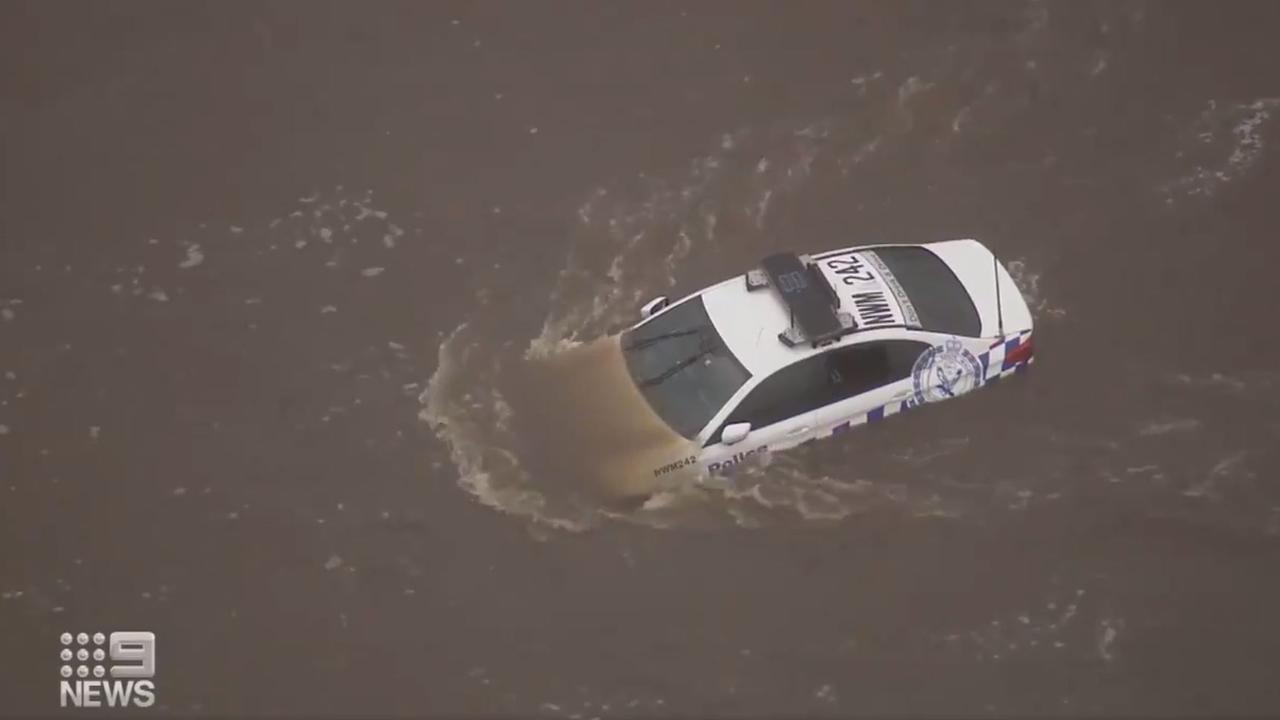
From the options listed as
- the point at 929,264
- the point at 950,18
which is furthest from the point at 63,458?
the point at 950,18

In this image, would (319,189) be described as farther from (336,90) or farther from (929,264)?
(929,264)

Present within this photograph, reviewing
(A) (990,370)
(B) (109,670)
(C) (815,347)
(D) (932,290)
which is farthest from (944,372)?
(B) (109,670)

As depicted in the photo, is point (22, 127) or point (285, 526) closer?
point (285, 526)

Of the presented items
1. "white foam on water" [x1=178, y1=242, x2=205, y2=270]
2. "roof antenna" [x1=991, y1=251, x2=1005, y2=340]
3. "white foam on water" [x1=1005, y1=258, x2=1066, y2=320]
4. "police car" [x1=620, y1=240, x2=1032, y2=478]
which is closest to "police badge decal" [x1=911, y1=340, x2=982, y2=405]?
"police car" [x1=620, y1=240, x2=1032, y2=478]

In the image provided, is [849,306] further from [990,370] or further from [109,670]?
[109,670]

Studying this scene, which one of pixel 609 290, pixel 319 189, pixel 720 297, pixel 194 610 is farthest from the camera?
pixel 319 189

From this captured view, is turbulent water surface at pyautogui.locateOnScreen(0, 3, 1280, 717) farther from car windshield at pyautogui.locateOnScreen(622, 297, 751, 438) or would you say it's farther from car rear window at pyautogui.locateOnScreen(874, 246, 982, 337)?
car rear window at pyautogui.locateOnScreen(874, 246, 982, 337)
